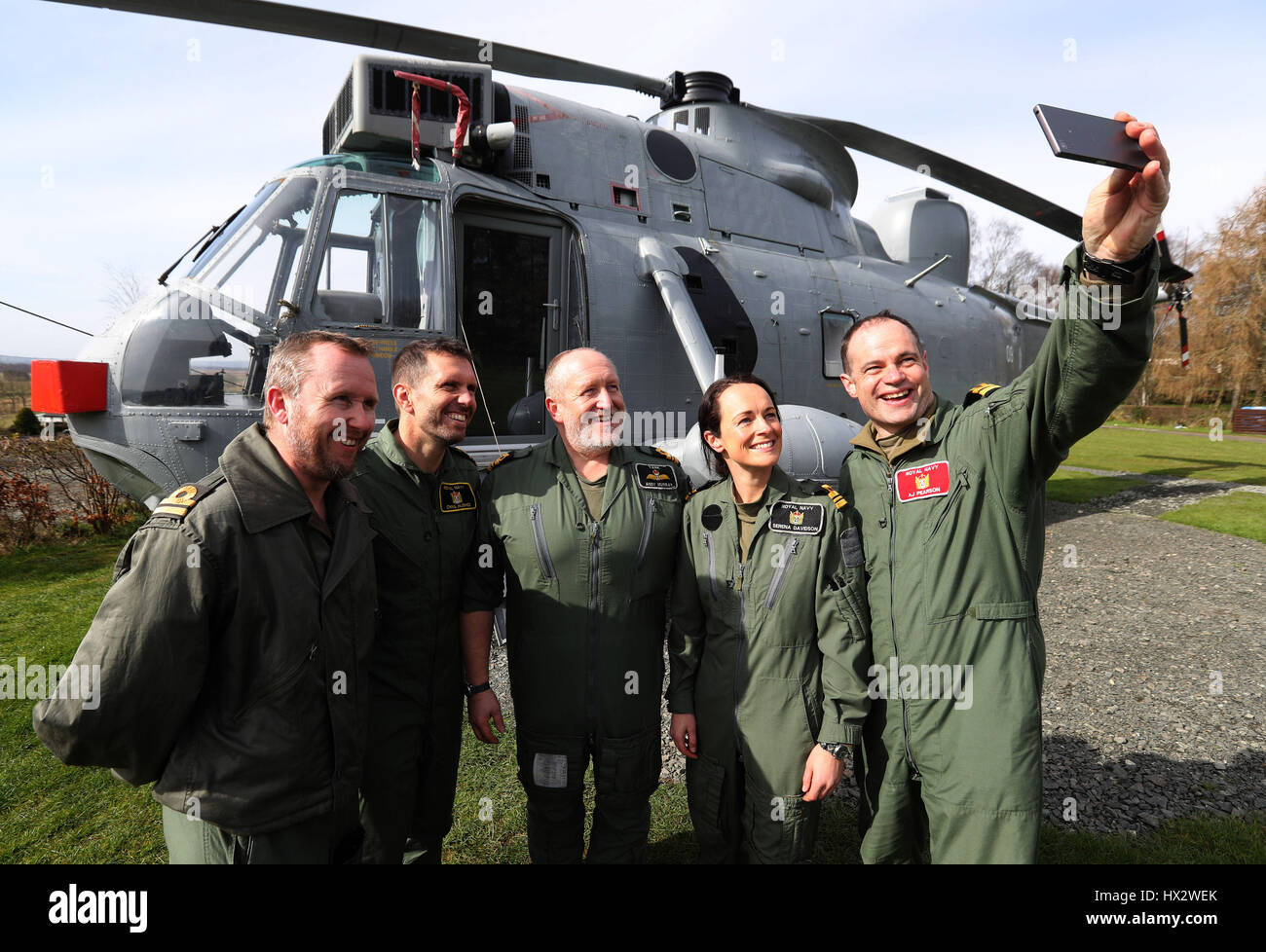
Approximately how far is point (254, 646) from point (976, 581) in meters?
2.15

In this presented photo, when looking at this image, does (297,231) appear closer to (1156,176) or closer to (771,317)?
(771,317)

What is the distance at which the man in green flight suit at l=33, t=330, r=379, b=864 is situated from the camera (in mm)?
1519

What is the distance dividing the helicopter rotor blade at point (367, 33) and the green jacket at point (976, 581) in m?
6.12

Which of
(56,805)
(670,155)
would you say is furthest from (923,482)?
(670,155)

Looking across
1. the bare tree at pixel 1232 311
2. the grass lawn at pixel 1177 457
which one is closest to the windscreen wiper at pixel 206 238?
the grass lawn at pixel 1177 457

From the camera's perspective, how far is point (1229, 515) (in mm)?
11969

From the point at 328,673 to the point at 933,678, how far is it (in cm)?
186

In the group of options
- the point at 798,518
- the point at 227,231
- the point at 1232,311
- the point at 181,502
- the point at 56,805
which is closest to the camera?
the point at 181,502

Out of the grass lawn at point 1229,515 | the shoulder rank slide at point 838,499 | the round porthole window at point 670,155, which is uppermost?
the round porthole window at point 670,155

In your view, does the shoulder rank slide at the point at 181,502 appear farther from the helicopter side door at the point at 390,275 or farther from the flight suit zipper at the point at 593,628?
the helicopter side door at the point at 390,275

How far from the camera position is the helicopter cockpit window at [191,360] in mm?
4379

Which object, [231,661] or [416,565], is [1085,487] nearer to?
[416,565]

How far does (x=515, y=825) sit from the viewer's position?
328 cm
